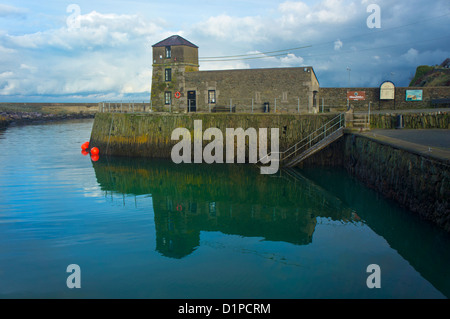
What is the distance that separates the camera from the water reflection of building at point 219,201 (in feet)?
44.2

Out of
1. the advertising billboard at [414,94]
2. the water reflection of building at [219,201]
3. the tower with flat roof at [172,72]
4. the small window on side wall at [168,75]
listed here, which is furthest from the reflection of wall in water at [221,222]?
the advertising billboard at [414,94]

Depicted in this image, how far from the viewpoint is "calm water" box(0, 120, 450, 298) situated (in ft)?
30.6

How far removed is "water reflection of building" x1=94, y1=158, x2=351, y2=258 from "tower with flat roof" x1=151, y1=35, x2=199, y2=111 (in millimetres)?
7364

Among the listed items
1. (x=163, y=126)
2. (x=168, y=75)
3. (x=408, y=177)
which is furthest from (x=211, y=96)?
(x=408, y=177)

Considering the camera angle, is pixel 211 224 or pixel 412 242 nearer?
pixel 412 242

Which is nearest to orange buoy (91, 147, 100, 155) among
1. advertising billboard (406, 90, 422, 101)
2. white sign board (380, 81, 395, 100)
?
white sign board (380, 81, 395, 100)

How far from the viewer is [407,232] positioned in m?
12.7

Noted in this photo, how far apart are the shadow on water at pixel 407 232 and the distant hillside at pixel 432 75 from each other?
2990 cm

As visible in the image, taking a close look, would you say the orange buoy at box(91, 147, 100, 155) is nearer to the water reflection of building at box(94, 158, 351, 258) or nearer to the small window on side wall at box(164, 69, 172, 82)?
the water reflection of building at box(94, 158, 351, 258)
